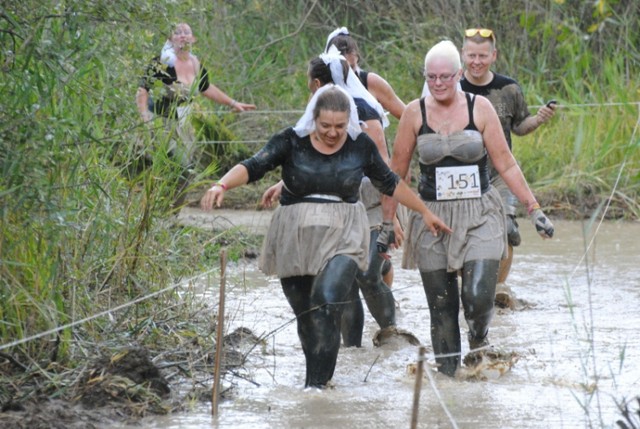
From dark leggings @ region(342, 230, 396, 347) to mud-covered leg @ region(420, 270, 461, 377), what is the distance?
0.75 m

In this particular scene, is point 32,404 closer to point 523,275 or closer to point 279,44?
point 523,275

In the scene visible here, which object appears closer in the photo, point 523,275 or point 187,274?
point 187,274

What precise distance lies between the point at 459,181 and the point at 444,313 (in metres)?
0.67

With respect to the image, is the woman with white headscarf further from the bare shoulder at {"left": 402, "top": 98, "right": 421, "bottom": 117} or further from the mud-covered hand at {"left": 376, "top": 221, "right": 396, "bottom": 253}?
the mud-covered hand at {"left": 376, "top": 221, "right": 396, "bottom": 253}

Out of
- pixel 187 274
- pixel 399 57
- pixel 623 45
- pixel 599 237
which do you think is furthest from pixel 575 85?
pixel 187 274

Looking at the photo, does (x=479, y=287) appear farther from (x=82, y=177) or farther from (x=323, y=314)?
(x=82, y=177)

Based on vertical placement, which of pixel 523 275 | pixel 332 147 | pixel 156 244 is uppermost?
pixel 332 147

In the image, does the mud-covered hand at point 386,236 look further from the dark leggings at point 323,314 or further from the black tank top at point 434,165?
the dark leggings at point 323,314

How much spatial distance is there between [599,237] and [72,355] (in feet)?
22.3

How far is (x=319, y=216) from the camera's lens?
638 cm

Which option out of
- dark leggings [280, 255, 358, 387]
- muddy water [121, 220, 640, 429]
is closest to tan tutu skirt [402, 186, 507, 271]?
muddy water [121, 220, 640, 429]

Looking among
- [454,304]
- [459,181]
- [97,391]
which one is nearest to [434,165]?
[459,181]

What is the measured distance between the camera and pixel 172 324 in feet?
23.4

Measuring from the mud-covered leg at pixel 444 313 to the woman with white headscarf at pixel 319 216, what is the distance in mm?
516
